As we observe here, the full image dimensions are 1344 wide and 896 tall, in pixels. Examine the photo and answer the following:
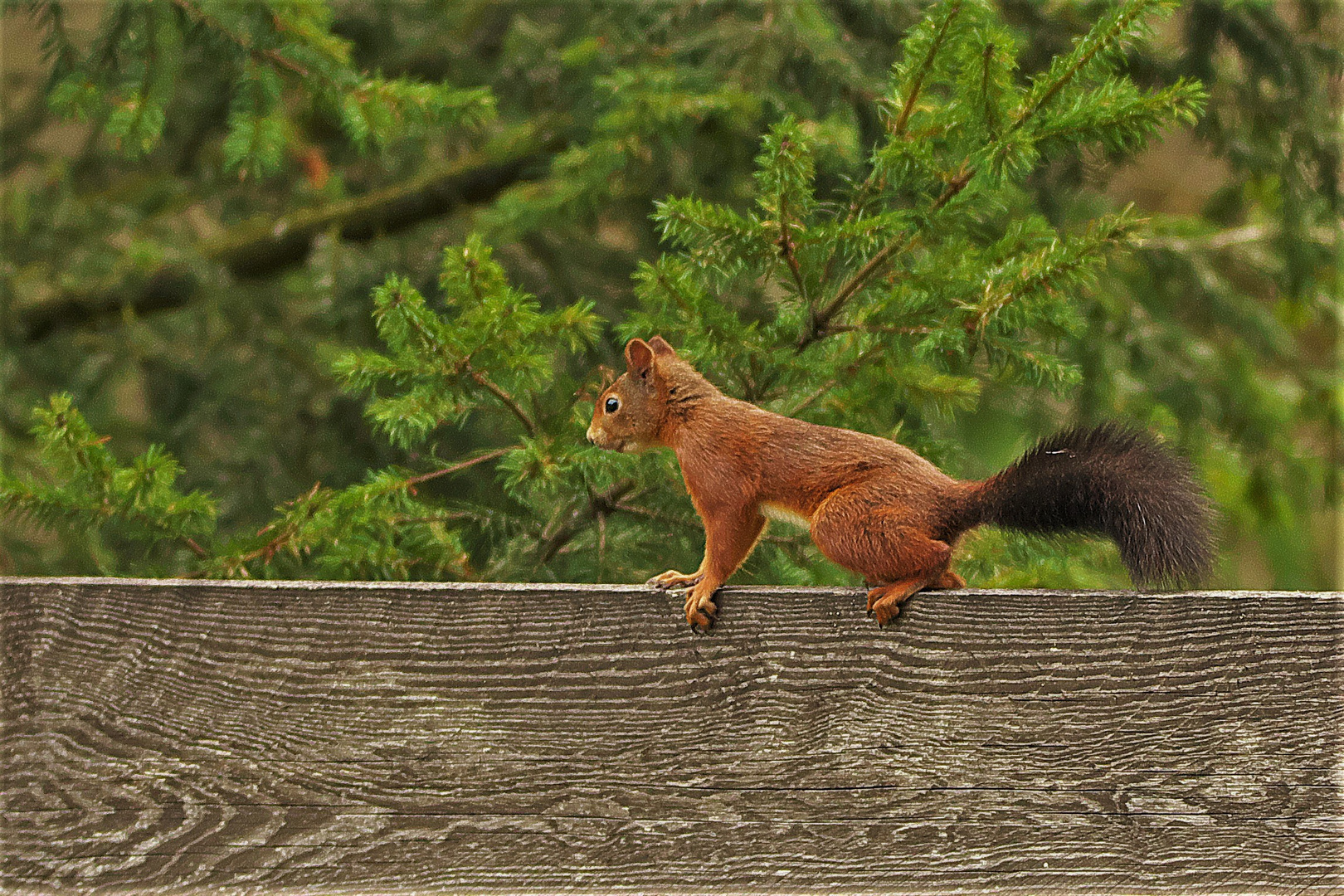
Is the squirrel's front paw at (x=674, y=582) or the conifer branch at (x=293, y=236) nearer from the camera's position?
the squirrel's front paw at (x=674, y=582)

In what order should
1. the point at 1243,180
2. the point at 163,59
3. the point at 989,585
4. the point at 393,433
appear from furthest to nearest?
the point at 1243,180
the point at 163,59
the point at 989,585
the point at 393,433

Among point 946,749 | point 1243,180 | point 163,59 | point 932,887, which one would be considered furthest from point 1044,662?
point 1243,180

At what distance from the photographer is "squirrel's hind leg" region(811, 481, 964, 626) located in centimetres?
91

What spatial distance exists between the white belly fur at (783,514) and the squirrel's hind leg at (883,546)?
6 centimetres

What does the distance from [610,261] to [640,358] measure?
1579 millimetres

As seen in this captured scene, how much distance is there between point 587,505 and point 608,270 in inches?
52.7

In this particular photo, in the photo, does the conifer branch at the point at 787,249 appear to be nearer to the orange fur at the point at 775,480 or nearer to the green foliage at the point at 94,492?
the orange fur at the point at 775,480

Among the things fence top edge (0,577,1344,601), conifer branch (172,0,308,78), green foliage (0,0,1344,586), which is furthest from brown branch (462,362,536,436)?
conifer branch (172,0,308,78)

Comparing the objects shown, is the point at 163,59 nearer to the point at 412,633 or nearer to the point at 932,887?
the point at 412,633

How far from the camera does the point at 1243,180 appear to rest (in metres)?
2.54

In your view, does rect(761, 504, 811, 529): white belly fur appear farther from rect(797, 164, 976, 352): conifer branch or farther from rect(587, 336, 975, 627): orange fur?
rect(797, 164, 976, 352): conifer branch

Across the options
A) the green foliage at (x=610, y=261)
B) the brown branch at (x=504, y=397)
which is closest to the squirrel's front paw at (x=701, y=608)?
the green foliage at (x=610, y=261)

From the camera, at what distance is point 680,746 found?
3.12ft

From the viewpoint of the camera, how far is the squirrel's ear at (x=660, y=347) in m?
1.10
